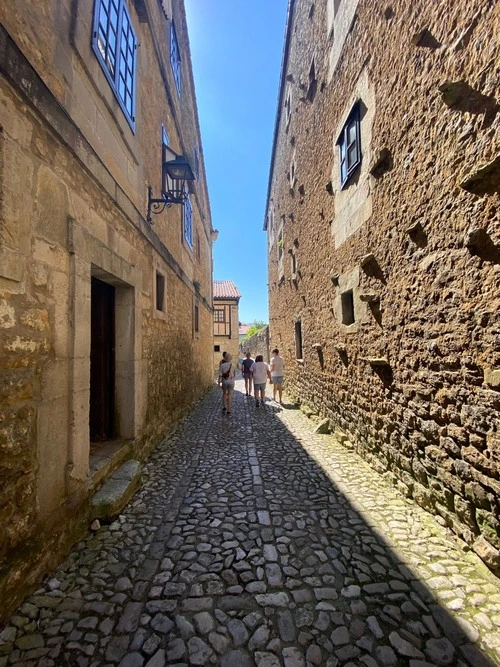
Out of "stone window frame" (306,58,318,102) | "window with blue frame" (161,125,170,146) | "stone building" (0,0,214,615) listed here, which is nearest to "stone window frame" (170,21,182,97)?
"window with blue frame" (161,125,170,146)

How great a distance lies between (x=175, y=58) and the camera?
7211mm

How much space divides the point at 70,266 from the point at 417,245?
3.21 metres

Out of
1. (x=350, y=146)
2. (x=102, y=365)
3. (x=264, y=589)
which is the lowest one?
(x=264, y=589)

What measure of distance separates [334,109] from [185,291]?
5.00 metres

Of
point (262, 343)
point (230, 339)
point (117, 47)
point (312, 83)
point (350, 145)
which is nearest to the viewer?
point (117, 47)

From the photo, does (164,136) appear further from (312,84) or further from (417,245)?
(417,245)

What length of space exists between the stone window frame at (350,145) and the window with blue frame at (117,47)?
122 inches

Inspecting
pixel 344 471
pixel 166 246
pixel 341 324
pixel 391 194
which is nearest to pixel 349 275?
pixel 341 324

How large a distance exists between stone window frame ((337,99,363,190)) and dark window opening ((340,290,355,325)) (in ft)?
5.72

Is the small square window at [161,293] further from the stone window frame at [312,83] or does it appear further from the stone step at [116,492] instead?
the stone window frame at [312,83]

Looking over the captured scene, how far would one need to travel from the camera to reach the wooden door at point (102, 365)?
13.0 ft

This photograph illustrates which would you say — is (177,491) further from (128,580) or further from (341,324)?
(341,324)

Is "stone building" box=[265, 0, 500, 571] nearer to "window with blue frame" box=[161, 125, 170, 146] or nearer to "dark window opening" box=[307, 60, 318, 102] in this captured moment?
"dark window opening" box=[307, 60, 318, 102]

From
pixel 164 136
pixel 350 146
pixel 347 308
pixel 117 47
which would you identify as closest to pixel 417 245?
pixel 347 308
